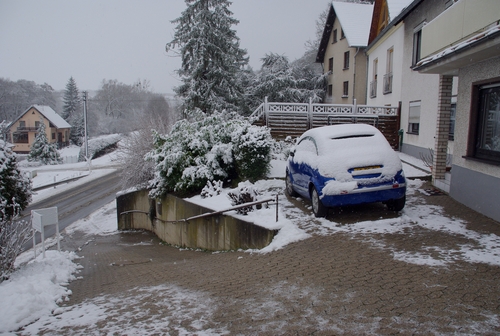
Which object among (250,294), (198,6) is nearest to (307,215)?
(250,294)

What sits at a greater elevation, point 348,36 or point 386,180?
point 348,36

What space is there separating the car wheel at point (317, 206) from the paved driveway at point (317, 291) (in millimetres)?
346

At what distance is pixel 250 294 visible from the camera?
4.36 metres

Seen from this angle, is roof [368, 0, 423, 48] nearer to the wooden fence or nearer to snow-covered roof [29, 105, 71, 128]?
the wooden fence

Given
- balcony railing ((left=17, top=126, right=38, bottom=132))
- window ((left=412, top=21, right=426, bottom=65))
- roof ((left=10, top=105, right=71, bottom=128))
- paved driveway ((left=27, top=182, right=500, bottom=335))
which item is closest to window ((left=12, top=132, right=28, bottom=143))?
balcony railing ((left=17, top=126, right=38, bottom=132))

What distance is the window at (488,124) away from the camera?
7051 mm

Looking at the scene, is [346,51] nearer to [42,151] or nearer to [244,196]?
[244,196]

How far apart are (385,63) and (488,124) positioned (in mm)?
14767

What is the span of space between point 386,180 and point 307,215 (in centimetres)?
176

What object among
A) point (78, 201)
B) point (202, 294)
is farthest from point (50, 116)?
point (202, 294)

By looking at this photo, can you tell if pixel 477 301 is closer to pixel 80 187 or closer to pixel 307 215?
pixel 307 215

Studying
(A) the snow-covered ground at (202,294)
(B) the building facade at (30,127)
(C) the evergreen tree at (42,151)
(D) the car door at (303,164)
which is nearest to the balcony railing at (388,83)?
(A) the snow-covered ground at (202,294)

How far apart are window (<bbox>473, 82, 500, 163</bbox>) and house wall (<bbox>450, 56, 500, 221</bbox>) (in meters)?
0.17

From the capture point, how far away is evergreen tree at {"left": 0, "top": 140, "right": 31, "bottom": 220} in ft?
32.3
